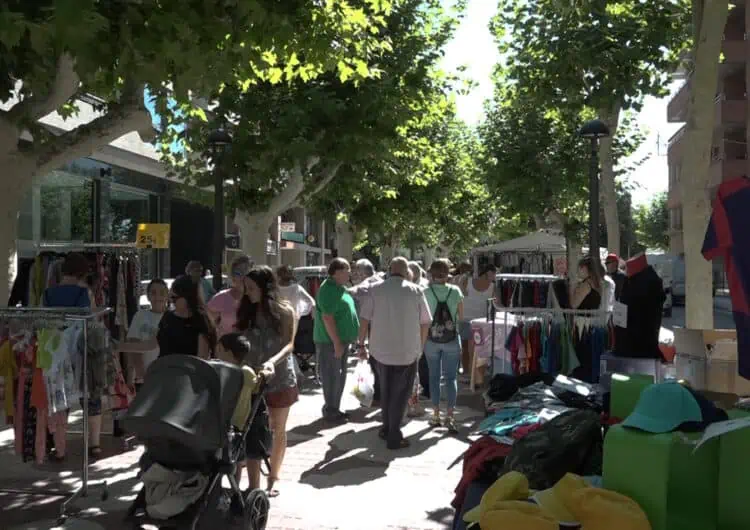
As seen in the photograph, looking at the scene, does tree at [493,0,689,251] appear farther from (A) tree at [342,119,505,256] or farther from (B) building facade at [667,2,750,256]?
Result: (B) building facade at [667,2,750,256]

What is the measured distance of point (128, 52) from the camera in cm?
535

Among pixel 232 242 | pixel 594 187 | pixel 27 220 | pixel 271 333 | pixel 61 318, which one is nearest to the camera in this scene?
pixel 271 333

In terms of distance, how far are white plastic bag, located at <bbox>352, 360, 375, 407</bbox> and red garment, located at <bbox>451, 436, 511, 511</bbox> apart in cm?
557

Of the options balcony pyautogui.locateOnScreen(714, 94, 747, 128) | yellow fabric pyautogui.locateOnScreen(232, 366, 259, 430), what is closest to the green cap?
yellow fabric pyautogui.locateOnScreen(232, 366, 259, 430)

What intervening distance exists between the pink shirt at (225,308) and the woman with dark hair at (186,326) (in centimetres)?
153

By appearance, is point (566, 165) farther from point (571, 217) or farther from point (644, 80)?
point (644, 80)

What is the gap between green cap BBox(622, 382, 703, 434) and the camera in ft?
8.79

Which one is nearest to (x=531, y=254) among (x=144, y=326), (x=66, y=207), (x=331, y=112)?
(x=331, y=112)

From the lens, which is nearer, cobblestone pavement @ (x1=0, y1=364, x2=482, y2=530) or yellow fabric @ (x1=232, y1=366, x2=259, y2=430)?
yellow fabric @ (x1=232, y1=366, x2=259, y2=430)

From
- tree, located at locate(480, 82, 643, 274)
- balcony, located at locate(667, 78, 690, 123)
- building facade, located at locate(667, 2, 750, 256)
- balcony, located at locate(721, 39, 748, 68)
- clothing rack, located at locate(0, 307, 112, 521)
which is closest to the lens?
clothing rack, located at locate(0, 307, 112, 521)

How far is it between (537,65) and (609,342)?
25.2 ft

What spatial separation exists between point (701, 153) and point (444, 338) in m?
3.26

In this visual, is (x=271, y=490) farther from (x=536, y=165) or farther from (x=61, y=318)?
(x=536, y=165)

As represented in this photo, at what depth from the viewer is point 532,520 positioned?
241 cm
